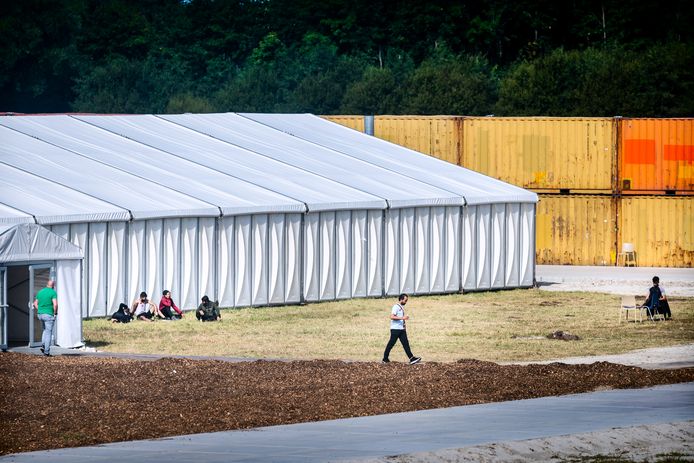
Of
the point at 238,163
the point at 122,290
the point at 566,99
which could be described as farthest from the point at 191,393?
the point at 566,99

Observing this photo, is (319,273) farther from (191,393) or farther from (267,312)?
(191,393)

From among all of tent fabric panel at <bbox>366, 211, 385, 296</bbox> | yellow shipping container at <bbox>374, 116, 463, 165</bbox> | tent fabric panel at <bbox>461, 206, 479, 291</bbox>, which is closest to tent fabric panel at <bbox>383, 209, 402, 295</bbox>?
tent fabric panel at <bbox>366, 211, 385, 296</bbox>

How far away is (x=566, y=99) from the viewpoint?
87688 mm

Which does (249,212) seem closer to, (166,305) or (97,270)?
(166,305)

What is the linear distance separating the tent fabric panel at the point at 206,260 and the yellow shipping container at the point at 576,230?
1777 cm

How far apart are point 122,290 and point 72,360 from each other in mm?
10664

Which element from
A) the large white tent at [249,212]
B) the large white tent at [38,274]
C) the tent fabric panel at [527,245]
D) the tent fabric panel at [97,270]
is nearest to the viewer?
the large white tent at [38,274]

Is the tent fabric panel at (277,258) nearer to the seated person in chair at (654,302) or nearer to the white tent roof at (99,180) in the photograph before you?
the white tent roof at (99,180)

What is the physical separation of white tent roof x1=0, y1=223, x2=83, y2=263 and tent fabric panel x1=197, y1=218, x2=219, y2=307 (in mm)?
8595

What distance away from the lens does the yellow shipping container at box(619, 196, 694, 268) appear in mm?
55344

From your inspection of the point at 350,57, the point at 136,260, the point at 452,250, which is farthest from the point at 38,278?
the point at 350,57

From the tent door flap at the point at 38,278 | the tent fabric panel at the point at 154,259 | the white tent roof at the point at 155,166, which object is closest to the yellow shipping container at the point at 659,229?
the white tent roof at the point at 155,166

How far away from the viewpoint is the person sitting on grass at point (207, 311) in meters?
39.3

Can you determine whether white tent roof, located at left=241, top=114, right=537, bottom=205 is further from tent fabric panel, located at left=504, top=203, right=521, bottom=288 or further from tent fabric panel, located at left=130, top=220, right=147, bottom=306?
tent fabric panel, located at left=130, top=220, right=147, bottom=306
